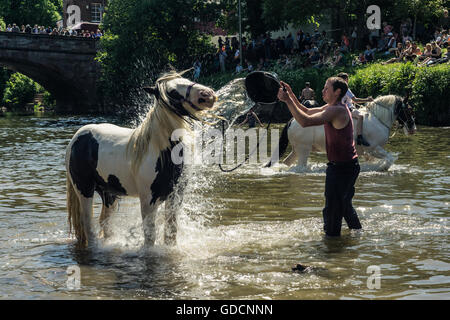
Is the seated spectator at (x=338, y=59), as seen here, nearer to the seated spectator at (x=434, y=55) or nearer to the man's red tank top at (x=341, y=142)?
the seated spectator at (x=434, y=55)

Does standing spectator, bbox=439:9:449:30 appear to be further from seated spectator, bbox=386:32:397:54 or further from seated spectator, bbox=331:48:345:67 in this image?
seated spectator, bbox=331:48:345:67

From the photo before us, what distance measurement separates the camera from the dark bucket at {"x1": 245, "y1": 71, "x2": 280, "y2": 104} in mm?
Result: 7535

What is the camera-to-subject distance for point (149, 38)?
48062 millimetres

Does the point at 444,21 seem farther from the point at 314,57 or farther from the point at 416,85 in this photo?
the point at 416,85

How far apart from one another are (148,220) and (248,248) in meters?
1.29

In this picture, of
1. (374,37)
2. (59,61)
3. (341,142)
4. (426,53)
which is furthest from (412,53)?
Result: (59,61)

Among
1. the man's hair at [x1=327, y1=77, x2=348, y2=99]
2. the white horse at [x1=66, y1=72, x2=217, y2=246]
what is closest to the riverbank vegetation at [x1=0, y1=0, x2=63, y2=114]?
the white horse at [x1=66, y1=72, x2=217, y2=246]

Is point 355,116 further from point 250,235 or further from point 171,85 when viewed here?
point 171,85

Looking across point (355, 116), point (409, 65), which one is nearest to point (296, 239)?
point (355, 116)

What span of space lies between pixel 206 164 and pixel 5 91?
2400 inches

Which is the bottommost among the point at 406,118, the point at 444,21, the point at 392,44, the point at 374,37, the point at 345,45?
the point at 406,118

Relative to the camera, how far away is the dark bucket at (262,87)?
7535mm

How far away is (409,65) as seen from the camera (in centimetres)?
2594

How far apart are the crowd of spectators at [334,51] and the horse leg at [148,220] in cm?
2128
